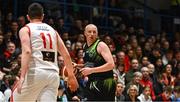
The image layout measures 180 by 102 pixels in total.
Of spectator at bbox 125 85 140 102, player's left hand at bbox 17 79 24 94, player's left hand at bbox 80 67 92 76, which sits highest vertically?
player's left hand at bbox 17 79 24 94

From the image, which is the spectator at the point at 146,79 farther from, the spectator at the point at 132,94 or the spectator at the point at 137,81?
the spectator at the point at 132,94

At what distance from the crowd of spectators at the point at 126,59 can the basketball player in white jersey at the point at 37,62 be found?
4497 mm

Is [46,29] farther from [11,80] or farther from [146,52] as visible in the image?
[146,52]

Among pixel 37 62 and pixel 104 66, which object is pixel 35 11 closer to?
pixel 37 62

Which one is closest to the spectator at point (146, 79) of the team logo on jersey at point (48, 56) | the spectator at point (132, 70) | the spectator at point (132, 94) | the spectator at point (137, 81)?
the spectator at point (132, 70)

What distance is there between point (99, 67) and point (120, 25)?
11210 mm

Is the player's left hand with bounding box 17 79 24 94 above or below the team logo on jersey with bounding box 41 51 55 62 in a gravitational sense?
below

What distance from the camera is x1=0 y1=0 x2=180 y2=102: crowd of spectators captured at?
1320cm

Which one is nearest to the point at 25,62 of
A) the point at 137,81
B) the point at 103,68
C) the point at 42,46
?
the point at 42,46

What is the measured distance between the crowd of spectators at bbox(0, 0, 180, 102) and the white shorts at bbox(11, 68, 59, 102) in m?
4.52

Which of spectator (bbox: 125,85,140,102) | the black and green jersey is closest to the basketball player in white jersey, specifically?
the black and green jersey

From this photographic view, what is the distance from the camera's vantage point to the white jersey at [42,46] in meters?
6.94

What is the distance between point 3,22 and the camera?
51.3 feet

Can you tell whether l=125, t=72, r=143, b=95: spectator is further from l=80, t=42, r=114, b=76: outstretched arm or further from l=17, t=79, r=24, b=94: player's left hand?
l=17, t=79, r=24, b=94: player's left hand
